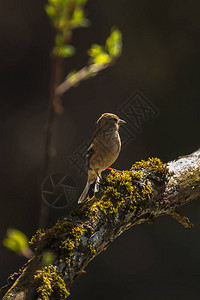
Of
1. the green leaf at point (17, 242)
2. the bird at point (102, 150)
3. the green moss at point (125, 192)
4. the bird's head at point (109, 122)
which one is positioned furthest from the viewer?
the bird's head at point (109, 122)

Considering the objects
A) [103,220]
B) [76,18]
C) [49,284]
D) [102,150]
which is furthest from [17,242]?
[102,150]

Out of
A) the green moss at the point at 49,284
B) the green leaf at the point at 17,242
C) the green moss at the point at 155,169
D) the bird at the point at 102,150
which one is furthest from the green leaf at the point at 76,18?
the bird at the point at 102,150

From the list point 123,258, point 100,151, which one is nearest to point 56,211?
point 123,258

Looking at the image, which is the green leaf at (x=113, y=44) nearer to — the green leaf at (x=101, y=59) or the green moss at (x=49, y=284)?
the green leaf at (x=101, y=59)

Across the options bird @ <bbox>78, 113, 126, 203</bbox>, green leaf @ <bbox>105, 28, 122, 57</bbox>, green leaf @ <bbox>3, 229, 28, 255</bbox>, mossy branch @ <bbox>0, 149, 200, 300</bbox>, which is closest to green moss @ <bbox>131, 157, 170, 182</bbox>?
mossy branch @ <bbox>0, 149, 200, 300</bbox>

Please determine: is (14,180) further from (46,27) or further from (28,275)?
(28,275)

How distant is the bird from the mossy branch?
0.73m

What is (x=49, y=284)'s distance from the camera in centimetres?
167

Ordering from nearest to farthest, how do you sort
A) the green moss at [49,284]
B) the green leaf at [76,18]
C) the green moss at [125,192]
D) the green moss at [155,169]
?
the green leaf at [76,18]
the green moss at [49,284]
the green moss at [125,192]
the green moss at [155,169]

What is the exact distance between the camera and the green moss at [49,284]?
165 cm

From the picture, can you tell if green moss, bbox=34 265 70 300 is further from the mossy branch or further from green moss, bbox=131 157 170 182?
green moss, bbox=131 157 170 182

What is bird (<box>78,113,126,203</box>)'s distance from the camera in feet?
10.7

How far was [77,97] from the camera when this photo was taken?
552 cm

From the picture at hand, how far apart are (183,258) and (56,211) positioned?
190 cm
